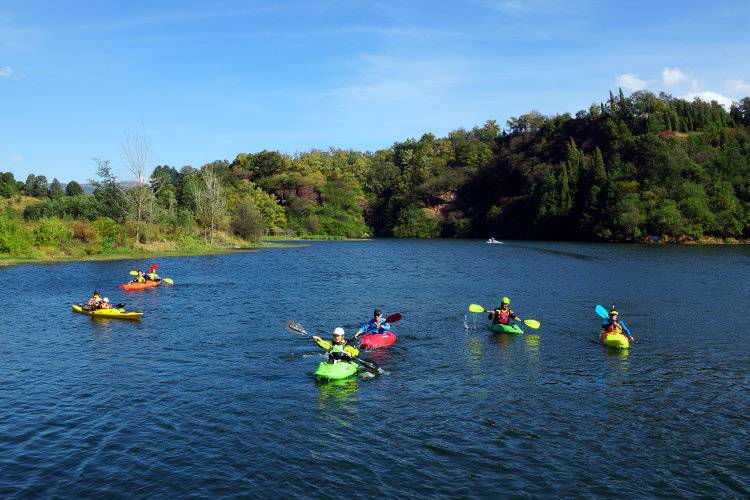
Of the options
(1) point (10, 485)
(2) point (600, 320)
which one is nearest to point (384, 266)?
(2) point (600, 320)

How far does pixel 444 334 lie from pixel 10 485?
18.5 metres

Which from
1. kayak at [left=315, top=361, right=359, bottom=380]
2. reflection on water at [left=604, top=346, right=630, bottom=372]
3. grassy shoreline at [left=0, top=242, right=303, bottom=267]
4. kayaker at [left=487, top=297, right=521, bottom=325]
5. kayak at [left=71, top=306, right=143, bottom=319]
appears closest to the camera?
kayak at [left=315, top=361, right=359, bottom=380]

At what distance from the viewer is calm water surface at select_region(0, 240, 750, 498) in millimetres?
12742

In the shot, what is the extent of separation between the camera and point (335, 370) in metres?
19.3

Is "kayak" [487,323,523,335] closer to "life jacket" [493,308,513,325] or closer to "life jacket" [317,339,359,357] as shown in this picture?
"life jacket" [493,308,513,325]

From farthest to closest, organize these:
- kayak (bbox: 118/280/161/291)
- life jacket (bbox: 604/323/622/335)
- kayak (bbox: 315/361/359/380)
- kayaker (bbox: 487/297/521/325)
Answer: kayak (bbox: 118/280/161/291)
kayaker (bbox: 487/297/521/325)
life jacket (bbox: 604/323/622/335)
kayak (bbox: 315/361/359/380)

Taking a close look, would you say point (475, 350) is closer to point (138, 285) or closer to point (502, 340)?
point (502, 340)

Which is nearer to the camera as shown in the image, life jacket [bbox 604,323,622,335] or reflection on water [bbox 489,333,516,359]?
life jacket [bbox 604,323,622,335]

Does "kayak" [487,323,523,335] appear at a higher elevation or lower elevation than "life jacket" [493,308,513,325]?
lower

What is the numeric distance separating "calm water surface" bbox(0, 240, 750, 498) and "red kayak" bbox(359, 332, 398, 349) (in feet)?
2.35

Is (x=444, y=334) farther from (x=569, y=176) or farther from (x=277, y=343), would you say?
(x=569, y=176)

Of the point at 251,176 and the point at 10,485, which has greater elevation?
the point at 251,176

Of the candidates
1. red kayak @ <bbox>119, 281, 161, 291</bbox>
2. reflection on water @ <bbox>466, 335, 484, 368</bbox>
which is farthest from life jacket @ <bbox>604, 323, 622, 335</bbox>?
red kayak @ <bbox>119, 281, 161, 291</bbox>

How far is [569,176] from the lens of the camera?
11462 centimetres
